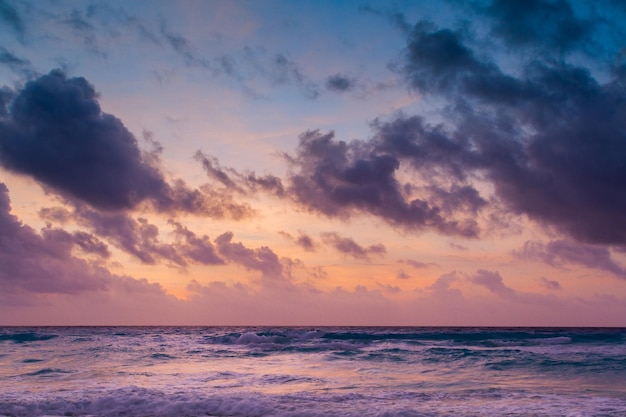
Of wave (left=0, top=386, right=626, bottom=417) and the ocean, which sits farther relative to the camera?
the ocean

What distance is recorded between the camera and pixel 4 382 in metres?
20.0

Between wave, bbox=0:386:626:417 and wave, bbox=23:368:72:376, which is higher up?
wave, bbox=0:386:626:417

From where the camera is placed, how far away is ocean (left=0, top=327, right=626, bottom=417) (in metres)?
14.4

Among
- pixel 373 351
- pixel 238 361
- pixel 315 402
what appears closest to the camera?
pixel 315 402

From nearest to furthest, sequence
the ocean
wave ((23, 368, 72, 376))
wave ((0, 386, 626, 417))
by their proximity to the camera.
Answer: wave ((0, 386, 626, 417)), the ocean, wave ((23, 368, 72, 376))

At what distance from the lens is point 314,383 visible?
1953 centimetres

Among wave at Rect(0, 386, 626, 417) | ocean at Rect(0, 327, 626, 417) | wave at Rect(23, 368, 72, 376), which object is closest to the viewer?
wave at Rect(0, 386, 626, 417)

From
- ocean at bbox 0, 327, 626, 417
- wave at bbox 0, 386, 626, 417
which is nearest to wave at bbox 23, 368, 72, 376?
ocean at bbox 0, 327, 626, 417

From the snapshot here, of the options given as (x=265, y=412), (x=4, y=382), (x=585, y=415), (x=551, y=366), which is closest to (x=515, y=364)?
(x=551, y=366)

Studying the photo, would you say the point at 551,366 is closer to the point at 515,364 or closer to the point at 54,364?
the point at 515,364

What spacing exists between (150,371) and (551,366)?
20222 millimetres

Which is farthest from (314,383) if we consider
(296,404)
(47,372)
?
(47,372)

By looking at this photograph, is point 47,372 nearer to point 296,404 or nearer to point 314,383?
point 314,383

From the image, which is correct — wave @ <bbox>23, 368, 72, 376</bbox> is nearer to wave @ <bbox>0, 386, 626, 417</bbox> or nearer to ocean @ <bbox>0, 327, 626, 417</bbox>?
ocean @ <bbox>0, 327, 626, 417</bbox>
